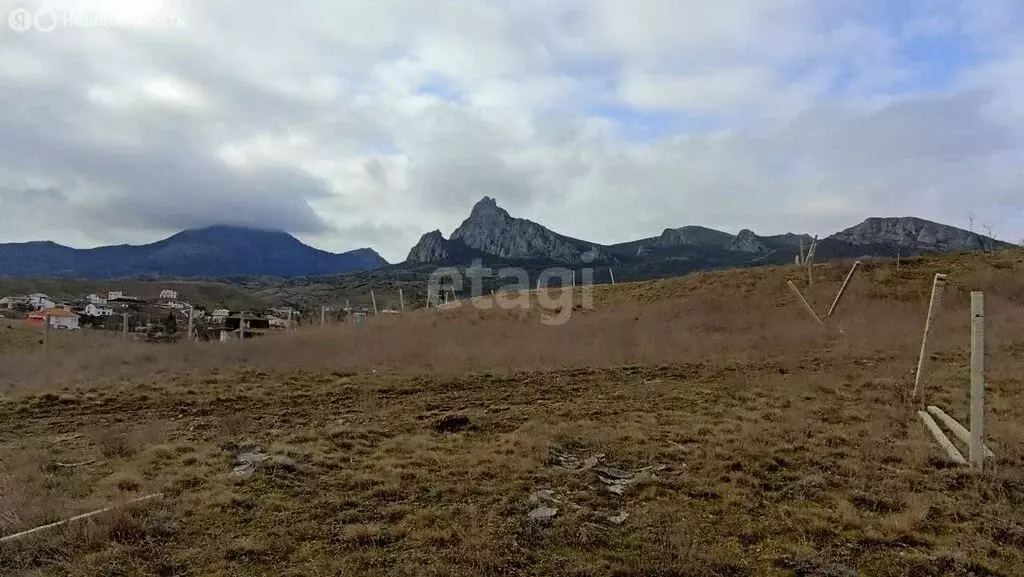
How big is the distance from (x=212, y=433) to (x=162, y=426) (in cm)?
98

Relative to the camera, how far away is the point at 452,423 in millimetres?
8328

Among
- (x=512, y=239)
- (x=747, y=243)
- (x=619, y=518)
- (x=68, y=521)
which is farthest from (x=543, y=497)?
(x=512, y=239)

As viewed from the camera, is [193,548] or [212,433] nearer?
[193,548]

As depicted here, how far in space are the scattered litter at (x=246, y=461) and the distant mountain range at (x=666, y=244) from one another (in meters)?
70.8

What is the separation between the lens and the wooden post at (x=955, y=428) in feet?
21.0

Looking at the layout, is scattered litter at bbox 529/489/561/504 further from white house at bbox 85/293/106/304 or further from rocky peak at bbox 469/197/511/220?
rocky peak at bbox 469/197/511/220

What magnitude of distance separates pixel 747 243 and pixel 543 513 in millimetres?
118280

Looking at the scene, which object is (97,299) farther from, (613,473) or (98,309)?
(613,473)

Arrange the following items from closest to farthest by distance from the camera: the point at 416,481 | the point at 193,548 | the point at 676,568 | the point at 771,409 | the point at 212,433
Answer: the point at 676,568
the point at 193,548
the point at 416,481
the point at 212,433
the point at 771,409

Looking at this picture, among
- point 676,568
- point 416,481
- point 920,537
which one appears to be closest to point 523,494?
point 416,481

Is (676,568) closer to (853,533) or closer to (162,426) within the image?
(853,533)

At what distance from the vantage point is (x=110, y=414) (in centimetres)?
966

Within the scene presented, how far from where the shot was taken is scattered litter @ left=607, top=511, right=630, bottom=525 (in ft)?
16.3

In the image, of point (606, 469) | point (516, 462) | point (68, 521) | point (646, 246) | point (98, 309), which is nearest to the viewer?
point (68, 521)
